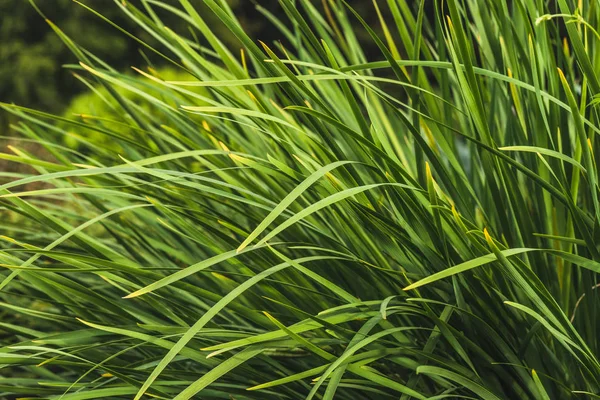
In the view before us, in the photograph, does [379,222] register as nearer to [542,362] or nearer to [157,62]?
[542,362]

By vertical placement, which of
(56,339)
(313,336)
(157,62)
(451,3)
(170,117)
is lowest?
(157,62)

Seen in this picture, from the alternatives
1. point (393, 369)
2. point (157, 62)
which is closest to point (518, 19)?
point (393, 369)

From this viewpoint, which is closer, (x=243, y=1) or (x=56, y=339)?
(x=56, y=339)

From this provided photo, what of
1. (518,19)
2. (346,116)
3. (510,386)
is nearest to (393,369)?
(510,386)

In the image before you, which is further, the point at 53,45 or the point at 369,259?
the point at 53,45

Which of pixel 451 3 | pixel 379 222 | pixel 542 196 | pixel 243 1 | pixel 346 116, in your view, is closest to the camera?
pixel 451 3

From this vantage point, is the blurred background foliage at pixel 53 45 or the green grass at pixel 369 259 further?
the blurred background foliage at pixel 53 45

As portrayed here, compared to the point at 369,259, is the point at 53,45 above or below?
below

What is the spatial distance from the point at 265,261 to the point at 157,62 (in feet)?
15.7

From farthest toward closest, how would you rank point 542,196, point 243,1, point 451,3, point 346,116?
1. point 243,1
2. point 346,116
3. point 542,196
4. point 451,3

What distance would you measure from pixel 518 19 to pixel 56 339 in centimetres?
106

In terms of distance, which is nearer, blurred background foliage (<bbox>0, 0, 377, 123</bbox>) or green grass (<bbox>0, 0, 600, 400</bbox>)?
green grass (<bbox>0, 0, 600, 400</bbox>)

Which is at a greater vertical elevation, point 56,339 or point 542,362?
point 56,339

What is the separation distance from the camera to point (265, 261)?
4.24ft
